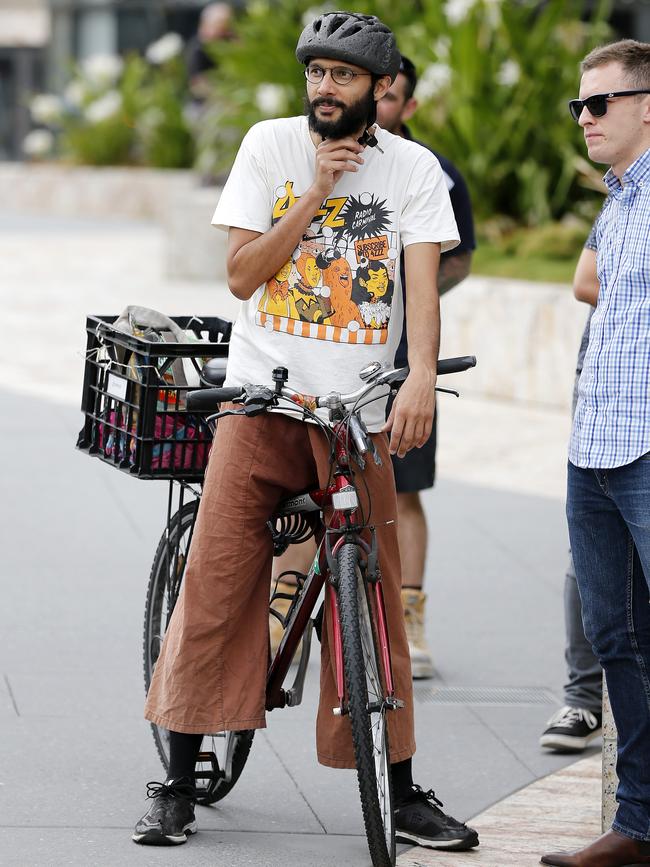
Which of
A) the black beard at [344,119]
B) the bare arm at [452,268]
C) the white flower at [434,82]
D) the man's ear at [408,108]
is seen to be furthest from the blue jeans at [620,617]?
the white flower at [434,82]

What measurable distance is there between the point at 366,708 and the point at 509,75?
29.5ft

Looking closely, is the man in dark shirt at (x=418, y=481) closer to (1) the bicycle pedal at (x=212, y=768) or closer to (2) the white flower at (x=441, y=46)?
(1) the bicycle pedal at (x=212, y=768)

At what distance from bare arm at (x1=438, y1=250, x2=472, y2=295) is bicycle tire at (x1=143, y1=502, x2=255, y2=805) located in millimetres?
1547

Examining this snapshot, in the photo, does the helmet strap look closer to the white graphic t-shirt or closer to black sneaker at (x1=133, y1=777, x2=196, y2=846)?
the white graphic t-shirt

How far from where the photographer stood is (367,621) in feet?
12.0

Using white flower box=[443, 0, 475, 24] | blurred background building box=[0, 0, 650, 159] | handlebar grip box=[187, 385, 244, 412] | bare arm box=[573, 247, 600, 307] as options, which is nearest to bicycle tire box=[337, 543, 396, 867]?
handlebar grip box=[187, 385, 244, 412]

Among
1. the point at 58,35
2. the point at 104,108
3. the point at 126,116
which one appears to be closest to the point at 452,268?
the point at 104,108

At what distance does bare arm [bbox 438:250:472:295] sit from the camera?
17.5ft

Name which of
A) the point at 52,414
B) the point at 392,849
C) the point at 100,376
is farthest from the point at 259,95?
the point at 392,849

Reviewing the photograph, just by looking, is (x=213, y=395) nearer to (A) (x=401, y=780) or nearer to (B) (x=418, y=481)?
(A) (x=401, y=780)

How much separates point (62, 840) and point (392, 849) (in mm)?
836

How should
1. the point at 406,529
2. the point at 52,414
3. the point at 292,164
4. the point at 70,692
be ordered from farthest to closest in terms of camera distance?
the point at 52,414, the point at 406,529, the point at 70,692, the point at 292,164

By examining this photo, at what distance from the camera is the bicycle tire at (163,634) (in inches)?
160

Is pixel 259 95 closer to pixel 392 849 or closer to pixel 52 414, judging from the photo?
pixel 52 414
